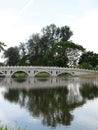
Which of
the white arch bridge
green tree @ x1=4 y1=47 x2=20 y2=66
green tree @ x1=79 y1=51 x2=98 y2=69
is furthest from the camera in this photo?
green tree @ x1=4 y1=47 x2=20 y2=66

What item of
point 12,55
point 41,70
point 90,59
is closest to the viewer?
point 41,70

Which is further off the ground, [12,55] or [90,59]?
[12,55]

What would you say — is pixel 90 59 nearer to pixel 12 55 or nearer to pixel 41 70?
pixel 41 70

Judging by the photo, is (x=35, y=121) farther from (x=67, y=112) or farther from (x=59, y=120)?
(x=67, y=112)

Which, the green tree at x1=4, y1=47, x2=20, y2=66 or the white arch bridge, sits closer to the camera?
the white arch bridge

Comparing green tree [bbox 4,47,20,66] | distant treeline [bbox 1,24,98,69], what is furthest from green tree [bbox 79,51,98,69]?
green tree [bbox 4,47,20,66]

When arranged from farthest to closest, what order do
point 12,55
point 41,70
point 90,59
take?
point 12,55, point 90,59, point 41,70

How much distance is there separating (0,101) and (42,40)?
61167 mm

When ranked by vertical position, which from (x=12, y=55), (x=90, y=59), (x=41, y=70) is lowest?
(x=41, y=70)

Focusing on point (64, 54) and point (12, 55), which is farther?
point (12, 55)

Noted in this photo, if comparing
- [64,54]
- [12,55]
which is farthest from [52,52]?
[12,55]

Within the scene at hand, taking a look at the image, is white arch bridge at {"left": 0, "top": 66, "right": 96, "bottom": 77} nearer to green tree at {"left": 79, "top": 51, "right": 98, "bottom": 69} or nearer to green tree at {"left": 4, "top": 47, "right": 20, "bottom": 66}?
green tree at {"left": 79, "top": 51, "right": 98, "bottom": 69}

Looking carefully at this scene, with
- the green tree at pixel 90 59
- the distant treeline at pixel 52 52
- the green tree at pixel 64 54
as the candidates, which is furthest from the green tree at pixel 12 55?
the green tree at pixel 90 59

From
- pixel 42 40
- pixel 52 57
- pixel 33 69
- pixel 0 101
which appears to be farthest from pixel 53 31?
pixel 0 101
